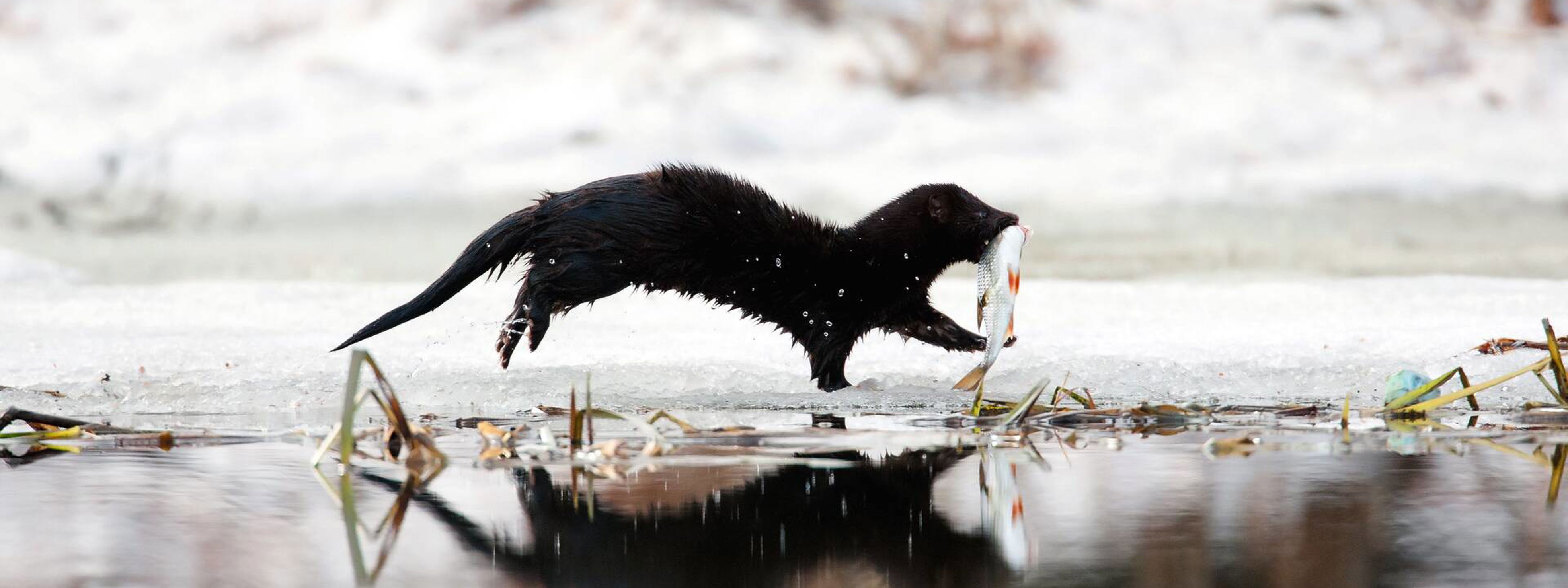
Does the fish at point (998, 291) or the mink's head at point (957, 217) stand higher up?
the mink's head at point (957, 217)

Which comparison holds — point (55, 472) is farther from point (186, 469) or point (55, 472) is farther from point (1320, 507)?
point (1320, 507)

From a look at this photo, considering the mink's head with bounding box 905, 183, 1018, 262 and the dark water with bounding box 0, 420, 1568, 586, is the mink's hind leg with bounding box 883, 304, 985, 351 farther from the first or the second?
the dark water with bounding box 0, 420, 1568, 586

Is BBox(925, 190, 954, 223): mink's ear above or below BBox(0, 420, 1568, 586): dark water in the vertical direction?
above

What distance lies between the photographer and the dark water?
1.91 m

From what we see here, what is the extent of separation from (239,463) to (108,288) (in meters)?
8.35

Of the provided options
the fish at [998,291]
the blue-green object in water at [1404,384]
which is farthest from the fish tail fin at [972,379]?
the blue-green object in water at [1404,384]

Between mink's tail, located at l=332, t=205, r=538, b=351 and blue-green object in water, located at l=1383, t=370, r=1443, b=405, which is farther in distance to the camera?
mink's tail, located at l=332, t=205, r=538, b=351

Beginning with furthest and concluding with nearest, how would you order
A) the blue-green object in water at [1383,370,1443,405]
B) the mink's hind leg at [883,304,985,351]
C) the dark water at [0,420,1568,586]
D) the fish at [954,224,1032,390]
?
the mink's hind leg at [883,304,985,351] < the fish at [954,224,1032,390] < the blue-green object in water at [1383,370,1443,405] < the dark water at [0,420,1568,586]

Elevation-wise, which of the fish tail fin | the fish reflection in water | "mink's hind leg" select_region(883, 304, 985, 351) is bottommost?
the fish reflection in water

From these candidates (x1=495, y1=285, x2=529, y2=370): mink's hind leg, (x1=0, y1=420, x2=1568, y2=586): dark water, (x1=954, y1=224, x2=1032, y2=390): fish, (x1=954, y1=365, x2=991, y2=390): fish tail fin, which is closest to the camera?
(x1=0, y1=420, x2=1568, y2=586): dark water

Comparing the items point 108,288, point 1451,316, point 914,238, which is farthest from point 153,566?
point 108,288

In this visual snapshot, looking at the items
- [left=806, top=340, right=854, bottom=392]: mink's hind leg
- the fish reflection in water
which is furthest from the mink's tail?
the fish reflection in water

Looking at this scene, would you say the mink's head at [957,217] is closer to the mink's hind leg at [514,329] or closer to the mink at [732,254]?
the mink at [732,254]

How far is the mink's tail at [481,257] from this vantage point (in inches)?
215
